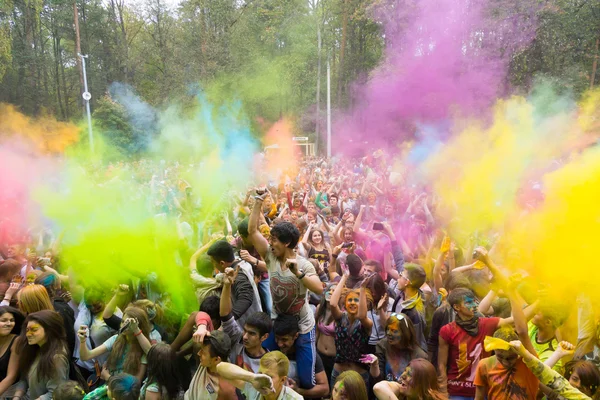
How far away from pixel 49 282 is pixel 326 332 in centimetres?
279

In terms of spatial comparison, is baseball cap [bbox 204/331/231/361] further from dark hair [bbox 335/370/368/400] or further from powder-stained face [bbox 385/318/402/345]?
powder-stained face [bbox 385/318/402/345]

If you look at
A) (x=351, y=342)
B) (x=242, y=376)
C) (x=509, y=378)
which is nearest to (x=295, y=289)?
(x=351, y=342)

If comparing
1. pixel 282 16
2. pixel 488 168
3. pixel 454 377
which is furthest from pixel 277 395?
pixel 282 16

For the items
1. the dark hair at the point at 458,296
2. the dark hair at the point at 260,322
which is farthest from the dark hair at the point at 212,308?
the dark hair at the point at 458,296

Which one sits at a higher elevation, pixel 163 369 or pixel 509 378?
pixel 509 378

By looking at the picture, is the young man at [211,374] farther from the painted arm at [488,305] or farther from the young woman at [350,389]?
the painted arm at [488,305]

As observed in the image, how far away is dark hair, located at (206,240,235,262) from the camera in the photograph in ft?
13.3

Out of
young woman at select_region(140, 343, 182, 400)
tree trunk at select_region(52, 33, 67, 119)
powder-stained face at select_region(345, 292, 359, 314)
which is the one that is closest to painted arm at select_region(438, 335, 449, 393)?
powder-stained face at select_region(345, 292, 359, 314)

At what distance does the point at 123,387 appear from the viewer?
3.37 metres

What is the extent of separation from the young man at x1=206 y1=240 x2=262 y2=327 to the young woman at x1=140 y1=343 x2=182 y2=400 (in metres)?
0.59

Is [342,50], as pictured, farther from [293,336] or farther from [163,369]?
[163,369]

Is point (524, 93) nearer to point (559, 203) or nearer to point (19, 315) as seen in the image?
point (559, 203)

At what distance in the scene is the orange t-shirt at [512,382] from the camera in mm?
2994

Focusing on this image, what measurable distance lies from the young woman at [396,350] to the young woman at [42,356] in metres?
2.45
